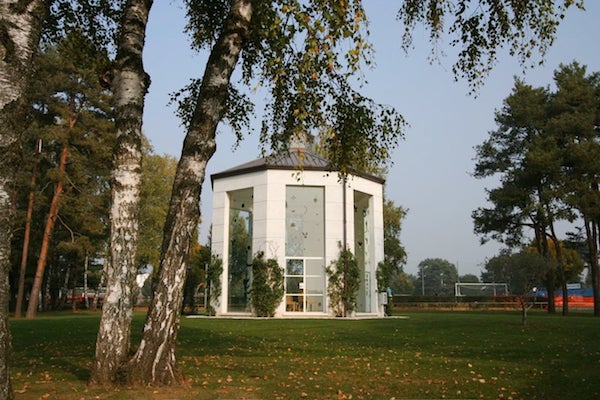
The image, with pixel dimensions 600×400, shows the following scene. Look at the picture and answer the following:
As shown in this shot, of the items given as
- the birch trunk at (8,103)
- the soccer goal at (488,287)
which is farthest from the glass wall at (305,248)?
the soccer goal at (488,287)

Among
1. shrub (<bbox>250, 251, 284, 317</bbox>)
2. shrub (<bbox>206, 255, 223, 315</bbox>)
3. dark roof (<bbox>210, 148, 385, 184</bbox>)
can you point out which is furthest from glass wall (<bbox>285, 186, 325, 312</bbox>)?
shrub (<bbox>206, 255, 223, 315</bbox>)

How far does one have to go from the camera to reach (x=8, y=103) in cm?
404

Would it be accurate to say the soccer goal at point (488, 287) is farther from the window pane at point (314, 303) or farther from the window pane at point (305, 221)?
the window pane at point (305, 221)

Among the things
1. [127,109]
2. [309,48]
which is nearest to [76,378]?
[127,109]

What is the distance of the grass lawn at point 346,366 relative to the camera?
587cm

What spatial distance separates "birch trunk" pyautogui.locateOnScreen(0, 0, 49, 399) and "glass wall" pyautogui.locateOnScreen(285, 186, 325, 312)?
19.9 meters

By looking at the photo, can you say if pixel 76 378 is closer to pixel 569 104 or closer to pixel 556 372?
pixel 556 372

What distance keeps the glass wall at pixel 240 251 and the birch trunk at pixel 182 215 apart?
18673mm

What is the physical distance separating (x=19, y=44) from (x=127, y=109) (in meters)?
1.99

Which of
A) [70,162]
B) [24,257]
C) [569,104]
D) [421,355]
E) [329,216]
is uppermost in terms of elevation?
[569,104]

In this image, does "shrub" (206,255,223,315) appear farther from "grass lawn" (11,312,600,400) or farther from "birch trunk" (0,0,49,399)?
"birch trunk" (0,0,49,399)

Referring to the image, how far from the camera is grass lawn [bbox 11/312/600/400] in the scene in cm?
587

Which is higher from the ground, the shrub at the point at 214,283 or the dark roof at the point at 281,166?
the dark roof at the point at 281,166

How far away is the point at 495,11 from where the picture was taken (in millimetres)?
8297
